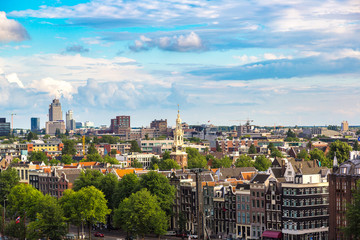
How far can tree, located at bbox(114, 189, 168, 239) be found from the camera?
144 m

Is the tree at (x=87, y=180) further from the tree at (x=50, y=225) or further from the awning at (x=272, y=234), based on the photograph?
the awning at (x=272, y=234)

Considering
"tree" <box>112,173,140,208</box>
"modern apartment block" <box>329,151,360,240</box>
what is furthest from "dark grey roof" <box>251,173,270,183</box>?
"tree" <box>112,173,140,208</box>

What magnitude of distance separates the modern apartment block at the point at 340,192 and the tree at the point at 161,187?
37516mm

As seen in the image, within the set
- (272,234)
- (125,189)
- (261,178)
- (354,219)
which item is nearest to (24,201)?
(125,189)

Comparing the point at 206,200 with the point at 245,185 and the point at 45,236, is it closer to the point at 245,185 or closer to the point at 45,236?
the point at 245,185

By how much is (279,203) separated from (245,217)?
10.0 metres

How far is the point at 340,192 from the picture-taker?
13588cm

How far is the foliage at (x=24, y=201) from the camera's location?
166 meters

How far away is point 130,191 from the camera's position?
164 meters

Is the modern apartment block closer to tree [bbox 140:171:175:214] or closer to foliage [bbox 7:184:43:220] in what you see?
tree [bbox 140:171:175:214]

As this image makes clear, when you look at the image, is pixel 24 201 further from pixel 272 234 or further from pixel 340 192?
pixel 340 192

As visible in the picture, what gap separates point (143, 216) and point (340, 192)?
38.3 metres

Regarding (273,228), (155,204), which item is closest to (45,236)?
(155,204)

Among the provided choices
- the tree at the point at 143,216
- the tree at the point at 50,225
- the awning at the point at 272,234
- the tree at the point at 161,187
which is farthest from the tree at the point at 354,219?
the tree at the point at 50,225
